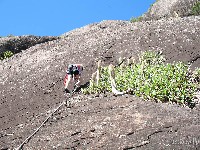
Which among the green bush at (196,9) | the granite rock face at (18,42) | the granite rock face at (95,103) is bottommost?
the granite rock face at (95,103)

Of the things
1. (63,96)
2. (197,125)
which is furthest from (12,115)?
(197,125)

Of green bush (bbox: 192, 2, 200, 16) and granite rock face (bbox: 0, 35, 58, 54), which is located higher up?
green bush (bbox: 192, 2, 200, 16)

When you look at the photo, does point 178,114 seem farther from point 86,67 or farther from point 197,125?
point 86,67

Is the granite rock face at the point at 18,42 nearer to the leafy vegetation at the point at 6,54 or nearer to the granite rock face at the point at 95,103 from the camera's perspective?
the leafy vegetation at the point at 6,54

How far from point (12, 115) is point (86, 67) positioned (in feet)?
16.2

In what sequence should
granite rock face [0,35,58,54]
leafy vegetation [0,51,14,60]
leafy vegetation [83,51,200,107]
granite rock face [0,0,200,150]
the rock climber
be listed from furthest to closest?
granite rock face [0,35,58,54] < leafy vegetation [0,51,14,60] < the rock climber < leafy vegetation [83,51,200,107] < granite rock face [0,0,200,150]

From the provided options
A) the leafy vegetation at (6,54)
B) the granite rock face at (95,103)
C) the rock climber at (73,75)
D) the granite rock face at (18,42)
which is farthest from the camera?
the granite rock face at (18,42)

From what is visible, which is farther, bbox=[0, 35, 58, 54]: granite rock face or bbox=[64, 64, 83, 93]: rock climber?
bbox=[0, 35, 58, 54]: granite rock face

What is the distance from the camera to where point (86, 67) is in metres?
19.6

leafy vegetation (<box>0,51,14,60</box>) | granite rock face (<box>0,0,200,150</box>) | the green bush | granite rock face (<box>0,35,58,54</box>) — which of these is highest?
the green bush

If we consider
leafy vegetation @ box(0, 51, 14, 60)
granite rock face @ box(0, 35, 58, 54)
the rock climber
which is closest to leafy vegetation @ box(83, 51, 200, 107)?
the rock climber

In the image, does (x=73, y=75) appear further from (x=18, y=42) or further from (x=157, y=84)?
(x=18, y=42)

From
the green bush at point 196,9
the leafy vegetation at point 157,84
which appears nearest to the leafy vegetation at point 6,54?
the leafy vegetation at point 157,84

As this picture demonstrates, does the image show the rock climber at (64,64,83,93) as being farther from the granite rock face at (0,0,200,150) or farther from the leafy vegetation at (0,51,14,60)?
the leafy vegetation at (0,51,14,60)
